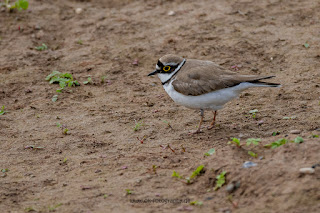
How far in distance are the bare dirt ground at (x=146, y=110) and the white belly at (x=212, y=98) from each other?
48 cm

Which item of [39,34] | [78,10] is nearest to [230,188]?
[39,34]

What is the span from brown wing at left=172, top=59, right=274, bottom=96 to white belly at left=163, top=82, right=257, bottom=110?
6 cm

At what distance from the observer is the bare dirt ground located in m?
5.16

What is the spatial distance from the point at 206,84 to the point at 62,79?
3.33m

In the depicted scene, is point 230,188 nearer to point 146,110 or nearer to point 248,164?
point 248,164

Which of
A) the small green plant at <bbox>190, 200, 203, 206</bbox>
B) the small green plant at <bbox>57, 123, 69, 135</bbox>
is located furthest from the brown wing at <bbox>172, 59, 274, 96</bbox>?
the small green plant at <bbox>190, 200, 203, 206</bbox>

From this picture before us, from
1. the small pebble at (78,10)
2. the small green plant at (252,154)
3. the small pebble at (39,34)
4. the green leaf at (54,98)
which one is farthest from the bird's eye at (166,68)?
the small pebble at (78,10)

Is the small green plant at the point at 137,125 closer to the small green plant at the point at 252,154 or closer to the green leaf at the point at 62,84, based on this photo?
the green leaf at the point at 62,84

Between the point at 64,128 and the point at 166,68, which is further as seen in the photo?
the point at 64,128

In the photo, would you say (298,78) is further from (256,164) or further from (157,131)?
(256,164)

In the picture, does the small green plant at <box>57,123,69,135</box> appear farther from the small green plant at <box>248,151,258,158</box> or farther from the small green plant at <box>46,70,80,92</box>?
the small green plant at <box>248,151,258,158</box>

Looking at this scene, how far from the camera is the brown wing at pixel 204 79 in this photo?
264 inches

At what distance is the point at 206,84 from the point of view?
6.80m

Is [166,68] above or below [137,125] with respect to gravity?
above
